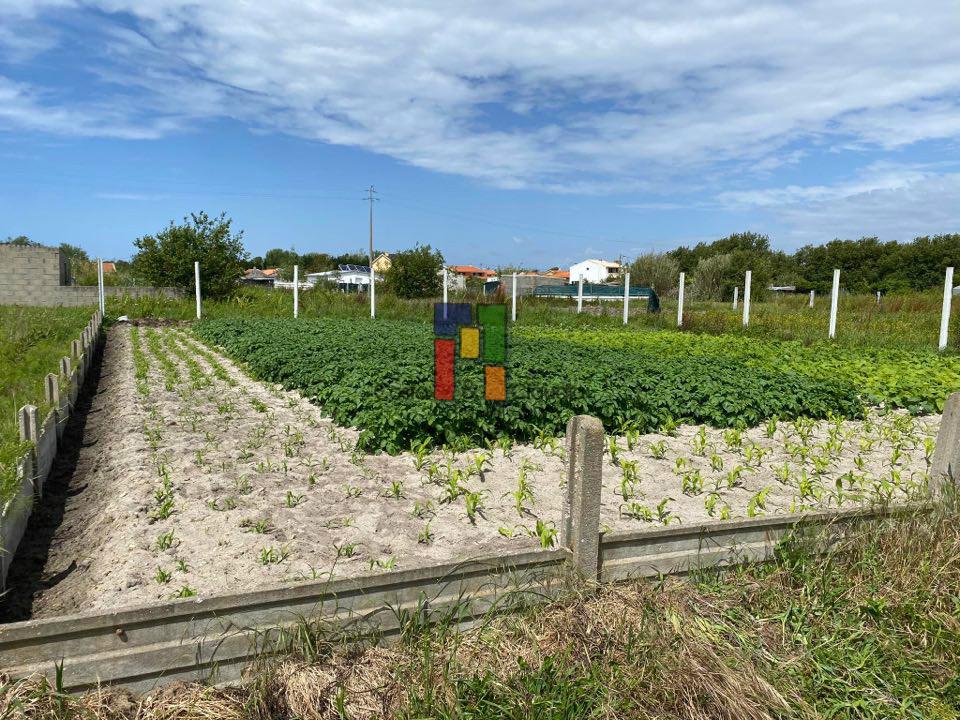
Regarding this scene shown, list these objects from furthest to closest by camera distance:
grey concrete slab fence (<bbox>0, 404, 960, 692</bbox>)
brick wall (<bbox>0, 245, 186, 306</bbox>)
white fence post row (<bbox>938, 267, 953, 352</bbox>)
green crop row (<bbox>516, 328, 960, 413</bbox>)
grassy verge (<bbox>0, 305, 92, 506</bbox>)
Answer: brick wall (<bbox>0, 245, 186, 306</bbox>) < white fence post row (<bbox>938, 267, 953, 352</bbox>) < green crop row (<bbox>516, 328, 960, 413</bbox>) < grassy verge (<bbox>0, 305, 92, 506</bbox>) < grey concrete slab fence (<bbox>0, 404, 960, 692</bbox>)

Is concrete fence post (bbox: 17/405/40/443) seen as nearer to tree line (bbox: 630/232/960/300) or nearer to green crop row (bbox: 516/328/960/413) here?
green crop row (bbox: 516/328/960/413)

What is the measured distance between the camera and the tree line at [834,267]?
45531 mm

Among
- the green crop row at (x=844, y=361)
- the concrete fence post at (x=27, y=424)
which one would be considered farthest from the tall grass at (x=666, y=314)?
the concrete fence post at (x=27, y=424)

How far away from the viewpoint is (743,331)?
17344mm

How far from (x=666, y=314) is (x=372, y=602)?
1855cm

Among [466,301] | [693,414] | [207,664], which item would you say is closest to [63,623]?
[207,664]

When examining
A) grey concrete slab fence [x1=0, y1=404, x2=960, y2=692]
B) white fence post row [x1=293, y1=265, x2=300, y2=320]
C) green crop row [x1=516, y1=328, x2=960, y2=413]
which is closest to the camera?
grey concrete slab fence [x1=0, y1=404, x2=960, y2=692]

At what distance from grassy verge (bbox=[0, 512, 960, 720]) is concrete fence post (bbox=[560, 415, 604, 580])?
0.18 metres

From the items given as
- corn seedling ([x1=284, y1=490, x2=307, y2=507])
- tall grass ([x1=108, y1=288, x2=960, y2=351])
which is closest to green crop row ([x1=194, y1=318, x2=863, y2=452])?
corn seedling ([x1=284, y1=490, x2=307, y2=507])

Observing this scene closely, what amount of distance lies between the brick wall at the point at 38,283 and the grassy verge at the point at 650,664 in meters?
26.3

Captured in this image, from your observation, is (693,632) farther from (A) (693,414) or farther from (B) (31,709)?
(A) (693,414)

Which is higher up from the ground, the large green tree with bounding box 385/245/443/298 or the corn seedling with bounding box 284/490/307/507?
the large green tree with bounding box 385/245/443/298

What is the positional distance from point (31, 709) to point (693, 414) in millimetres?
6381

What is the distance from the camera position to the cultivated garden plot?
3.67 metres
